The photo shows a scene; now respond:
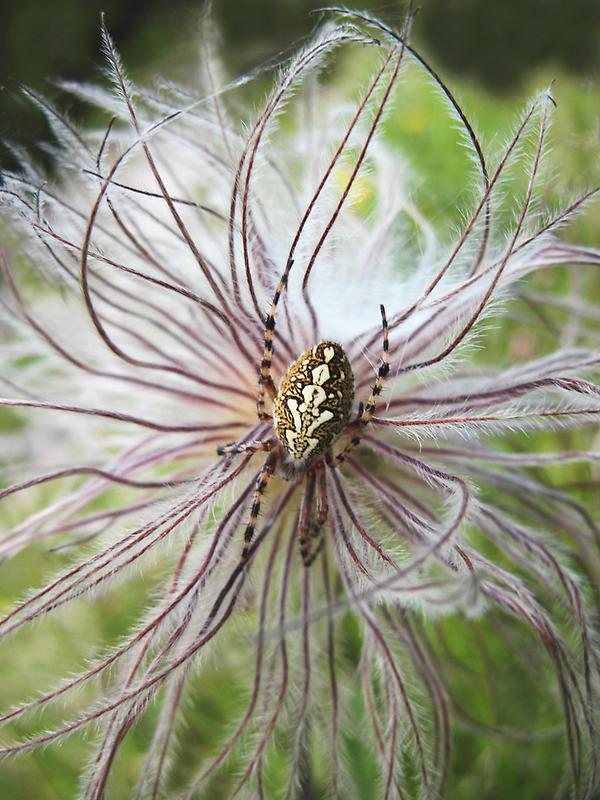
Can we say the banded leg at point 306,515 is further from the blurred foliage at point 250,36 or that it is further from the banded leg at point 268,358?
the blurred foliage at point 250,36

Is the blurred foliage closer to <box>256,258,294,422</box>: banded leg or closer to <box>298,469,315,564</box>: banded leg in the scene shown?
<box>256,258,294,422</box>: banded leg

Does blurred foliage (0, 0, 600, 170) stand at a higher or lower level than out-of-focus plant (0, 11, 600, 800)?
higher

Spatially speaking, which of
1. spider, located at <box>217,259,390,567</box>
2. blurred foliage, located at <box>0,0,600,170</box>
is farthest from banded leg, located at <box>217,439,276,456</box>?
blurred foliage, located at <box>0,0,600,170</box>

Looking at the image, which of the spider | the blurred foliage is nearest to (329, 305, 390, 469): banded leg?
the spider

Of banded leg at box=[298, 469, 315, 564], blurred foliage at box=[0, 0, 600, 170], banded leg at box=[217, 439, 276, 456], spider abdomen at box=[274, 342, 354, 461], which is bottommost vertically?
banded leg at box=[298, 469, 315, 564]

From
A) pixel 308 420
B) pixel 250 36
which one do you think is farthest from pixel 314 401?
pixel 250 36

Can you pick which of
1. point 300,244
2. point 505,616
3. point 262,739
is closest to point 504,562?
point 505,616

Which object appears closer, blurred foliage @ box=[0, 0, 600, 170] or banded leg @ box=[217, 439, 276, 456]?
banded leg @ box=[217, 439, 276, 456]

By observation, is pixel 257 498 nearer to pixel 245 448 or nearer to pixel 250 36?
pixel 245 448
